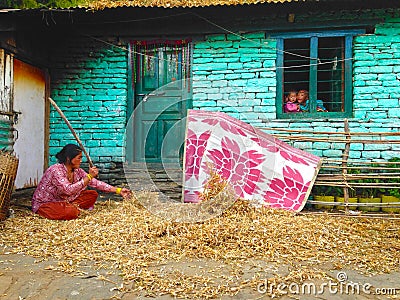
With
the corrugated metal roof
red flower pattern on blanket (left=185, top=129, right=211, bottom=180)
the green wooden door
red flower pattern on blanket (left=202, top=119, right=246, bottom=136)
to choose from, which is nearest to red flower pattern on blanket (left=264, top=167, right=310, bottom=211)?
red flower pattern on blanket (left=202, top=119, right=246, bottom=136)

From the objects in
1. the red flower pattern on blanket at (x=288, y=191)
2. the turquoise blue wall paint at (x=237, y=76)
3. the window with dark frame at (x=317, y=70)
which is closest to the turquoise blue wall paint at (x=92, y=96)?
the turquoise blue wall paint at (x=237, y=76)

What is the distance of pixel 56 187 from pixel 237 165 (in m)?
2.37

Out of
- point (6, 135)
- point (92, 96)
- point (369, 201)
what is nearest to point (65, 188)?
point (6, 135)

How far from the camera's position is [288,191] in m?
4.73

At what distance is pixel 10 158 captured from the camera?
160 inches

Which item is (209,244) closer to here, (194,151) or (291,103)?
(194,151)

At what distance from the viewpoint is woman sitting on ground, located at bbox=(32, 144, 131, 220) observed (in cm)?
431

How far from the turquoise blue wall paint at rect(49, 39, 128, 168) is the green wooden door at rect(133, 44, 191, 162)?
302 mm

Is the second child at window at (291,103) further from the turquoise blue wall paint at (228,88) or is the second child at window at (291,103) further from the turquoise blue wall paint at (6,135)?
the turquoise blue wall paint at (6,135)

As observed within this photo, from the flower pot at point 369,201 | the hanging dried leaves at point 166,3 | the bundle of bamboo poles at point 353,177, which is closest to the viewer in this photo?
the bundle of bamboo poles at point 353,177

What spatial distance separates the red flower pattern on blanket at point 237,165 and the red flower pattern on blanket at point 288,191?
213mm

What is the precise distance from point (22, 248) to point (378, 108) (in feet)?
18.3

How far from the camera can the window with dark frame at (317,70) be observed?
598 centimetres

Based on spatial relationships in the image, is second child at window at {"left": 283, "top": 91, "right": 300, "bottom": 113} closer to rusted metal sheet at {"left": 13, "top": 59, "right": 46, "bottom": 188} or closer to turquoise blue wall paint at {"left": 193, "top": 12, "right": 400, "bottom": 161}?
turquoise blue wall paint at {"left": 193, "top": 12, "right": 400, "bottom": 161}
